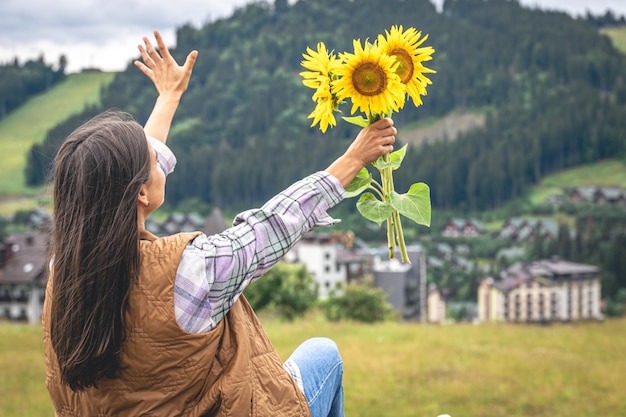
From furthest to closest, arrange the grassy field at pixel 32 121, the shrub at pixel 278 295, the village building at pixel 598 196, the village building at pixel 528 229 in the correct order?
the grassy field at pixel 32 121 → the village building at pixel 598 196 → the village building at pixel 528 229 → the shrub at pixel 278 295

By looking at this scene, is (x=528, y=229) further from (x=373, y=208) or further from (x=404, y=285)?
(x=373, y=208)

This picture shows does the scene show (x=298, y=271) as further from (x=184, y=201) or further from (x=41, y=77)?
(x=41, y=77)

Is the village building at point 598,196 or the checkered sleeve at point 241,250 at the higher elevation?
the checkered sleeve at point 241,250

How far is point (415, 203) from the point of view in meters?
2.20

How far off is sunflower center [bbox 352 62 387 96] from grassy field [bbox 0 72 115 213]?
11263 cm

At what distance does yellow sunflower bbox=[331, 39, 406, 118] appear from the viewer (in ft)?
6.84

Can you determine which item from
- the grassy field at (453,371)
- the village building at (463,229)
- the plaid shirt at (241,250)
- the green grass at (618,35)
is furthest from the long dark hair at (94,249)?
the green grass at (618,35)

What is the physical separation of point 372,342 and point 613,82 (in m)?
148

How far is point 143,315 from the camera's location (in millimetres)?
1712

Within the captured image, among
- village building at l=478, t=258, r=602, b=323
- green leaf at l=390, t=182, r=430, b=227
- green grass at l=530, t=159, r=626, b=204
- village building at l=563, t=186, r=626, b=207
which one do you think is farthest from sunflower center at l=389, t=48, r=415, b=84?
green grass at l=530, t=159, r=626, b=204

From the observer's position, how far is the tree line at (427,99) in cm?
12056

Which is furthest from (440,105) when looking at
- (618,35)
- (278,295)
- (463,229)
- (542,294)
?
(278,295)

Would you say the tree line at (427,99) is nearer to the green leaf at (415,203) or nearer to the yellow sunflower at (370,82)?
the green leaf at (415,203)

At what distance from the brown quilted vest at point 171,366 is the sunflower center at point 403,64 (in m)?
0.88
